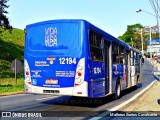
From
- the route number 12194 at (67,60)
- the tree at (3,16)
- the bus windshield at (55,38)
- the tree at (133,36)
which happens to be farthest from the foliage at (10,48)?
the tree at (133,36)

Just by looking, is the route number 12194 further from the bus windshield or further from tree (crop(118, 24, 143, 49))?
tree (crop(118, 24, 143, 49))

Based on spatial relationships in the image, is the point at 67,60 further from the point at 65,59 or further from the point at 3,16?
the point at 3,16

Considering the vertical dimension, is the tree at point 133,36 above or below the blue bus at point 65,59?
above

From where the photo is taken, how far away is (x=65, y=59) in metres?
13.2

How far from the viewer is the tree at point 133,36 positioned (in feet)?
572

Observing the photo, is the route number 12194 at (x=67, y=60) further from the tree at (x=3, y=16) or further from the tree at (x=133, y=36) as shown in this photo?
the tree at (x=133, y=36)

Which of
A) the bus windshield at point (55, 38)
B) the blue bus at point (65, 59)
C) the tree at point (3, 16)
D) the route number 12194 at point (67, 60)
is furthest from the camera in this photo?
the tree at point (3, 16)

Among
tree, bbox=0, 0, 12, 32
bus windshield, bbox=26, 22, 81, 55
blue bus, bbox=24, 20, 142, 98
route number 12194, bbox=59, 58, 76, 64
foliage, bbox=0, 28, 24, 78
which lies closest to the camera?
blue bus, bbox=24, 20, 142, 98

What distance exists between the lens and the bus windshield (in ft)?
43.4

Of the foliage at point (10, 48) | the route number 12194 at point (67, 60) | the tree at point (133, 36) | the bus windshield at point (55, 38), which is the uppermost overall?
A: the tree at point (133, 36)

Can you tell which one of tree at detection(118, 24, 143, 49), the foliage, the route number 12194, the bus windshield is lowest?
the route number 12194

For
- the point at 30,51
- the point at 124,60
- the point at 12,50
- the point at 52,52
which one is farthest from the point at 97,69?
the point at 12,50

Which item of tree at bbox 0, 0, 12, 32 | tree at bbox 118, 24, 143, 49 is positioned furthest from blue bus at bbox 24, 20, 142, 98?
tree at bbox 118, 24, 143, 49

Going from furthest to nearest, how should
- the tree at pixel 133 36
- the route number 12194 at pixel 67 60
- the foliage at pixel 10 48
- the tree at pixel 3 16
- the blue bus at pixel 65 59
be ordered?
1. the tree at pixel 133 36
2. the foliage at pixel 10 48
3. the tree at pixel 3 16
4. the route number 12194 at pixel 67 60
5. the blue bus at pixel 65 59
